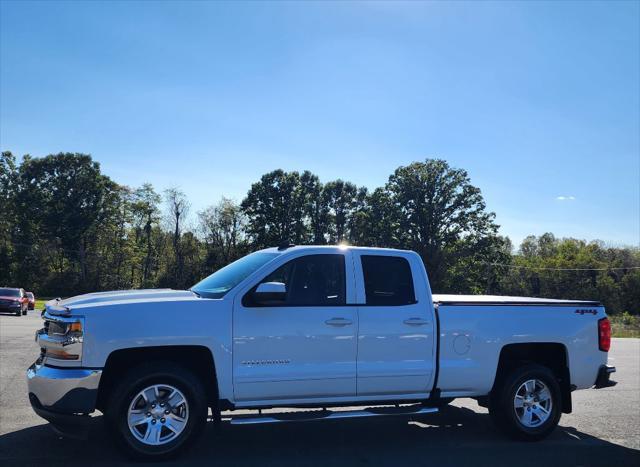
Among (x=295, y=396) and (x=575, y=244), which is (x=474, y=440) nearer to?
(x=295, y=396)

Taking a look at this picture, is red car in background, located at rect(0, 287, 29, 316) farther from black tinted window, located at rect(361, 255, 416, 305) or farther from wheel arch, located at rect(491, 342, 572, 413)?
wheel arch, located at rect(491, 342, 572, 413)

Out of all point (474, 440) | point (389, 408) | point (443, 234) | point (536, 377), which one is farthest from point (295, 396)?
point (443, 234)

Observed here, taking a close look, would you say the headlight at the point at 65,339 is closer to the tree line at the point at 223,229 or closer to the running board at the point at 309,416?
the running board at the point at 309,416

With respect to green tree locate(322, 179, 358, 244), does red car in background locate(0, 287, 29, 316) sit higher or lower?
lower

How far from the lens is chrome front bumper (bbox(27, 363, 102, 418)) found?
16.0 ft

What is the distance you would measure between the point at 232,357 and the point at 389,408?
180cm

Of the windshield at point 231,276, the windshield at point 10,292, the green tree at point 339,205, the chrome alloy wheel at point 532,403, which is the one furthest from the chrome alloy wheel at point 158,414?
the green tree at point 339,205

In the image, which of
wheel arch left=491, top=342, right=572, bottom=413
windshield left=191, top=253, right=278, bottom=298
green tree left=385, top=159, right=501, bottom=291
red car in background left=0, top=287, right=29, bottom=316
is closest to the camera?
windshield left=191, top=253, right=278, bottom=298

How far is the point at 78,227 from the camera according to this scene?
71.0 metres

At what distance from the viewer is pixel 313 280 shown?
5.82 m

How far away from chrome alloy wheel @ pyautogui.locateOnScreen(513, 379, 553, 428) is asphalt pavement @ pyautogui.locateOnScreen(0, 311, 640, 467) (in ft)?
0.86

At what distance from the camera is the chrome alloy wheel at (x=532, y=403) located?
6.35 metres

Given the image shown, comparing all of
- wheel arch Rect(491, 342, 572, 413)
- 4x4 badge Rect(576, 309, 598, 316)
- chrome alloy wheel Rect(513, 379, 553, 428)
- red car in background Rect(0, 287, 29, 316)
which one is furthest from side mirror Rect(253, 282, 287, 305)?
red car in background Rect(0, 287, 29, 316)

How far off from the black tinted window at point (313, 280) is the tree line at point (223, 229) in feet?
191
